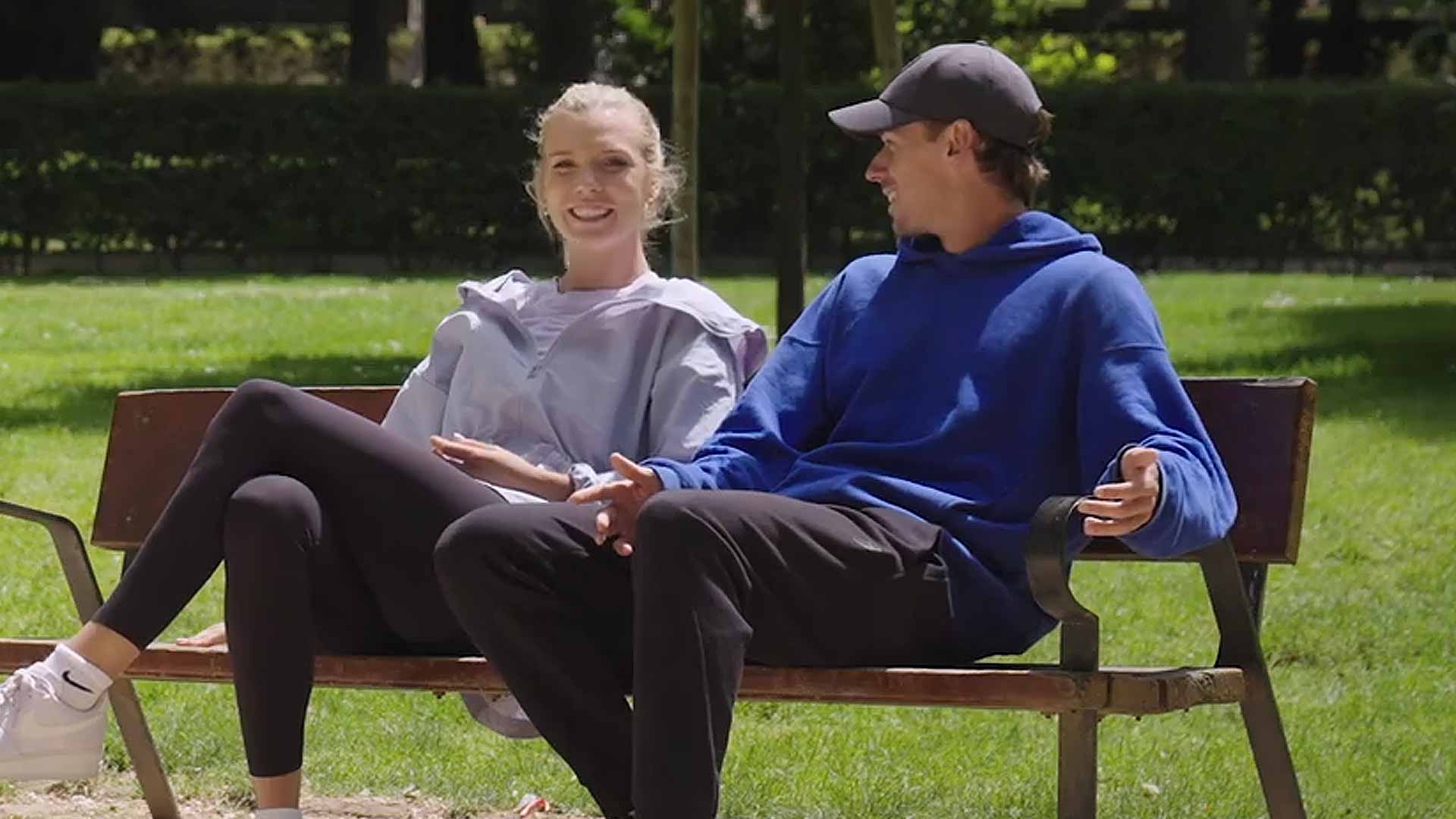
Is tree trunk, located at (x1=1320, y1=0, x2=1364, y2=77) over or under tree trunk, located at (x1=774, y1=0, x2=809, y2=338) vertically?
under

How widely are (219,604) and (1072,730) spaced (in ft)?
12.1

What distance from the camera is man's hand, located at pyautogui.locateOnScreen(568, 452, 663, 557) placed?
378 centimetres

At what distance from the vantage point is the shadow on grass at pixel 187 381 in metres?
10.9

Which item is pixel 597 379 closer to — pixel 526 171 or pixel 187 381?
pixel 187 381

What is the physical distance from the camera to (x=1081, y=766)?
12.4 feet

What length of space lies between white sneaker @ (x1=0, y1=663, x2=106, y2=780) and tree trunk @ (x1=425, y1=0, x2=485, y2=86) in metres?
23.4

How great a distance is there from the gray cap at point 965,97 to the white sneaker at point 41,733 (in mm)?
1419

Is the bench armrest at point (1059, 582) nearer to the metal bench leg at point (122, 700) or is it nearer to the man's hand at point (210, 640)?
the man's hand at point (210, 640)

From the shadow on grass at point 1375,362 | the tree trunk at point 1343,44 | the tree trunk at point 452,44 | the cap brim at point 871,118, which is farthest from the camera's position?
the tree trunk at point 1343,44

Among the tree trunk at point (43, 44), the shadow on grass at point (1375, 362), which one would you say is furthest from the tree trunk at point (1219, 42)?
the tree trunk at point (43, 44)

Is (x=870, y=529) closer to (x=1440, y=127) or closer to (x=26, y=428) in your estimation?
(x=26, y=428)

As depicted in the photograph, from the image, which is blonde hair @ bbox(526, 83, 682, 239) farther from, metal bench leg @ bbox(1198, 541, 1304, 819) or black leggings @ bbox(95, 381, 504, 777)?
metal bench leg @ bbox(1198, 541, 1304, 819)

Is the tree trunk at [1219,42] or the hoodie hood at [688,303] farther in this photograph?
the tree trunk at [1219,42]

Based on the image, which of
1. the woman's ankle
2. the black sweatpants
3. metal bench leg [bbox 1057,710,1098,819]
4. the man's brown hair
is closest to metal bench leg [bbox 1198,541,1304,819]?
metal bench leg [bbox 1057,710,1098,819]
